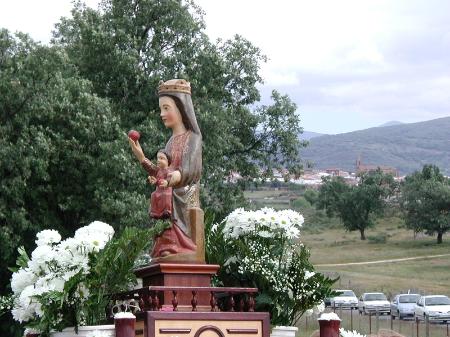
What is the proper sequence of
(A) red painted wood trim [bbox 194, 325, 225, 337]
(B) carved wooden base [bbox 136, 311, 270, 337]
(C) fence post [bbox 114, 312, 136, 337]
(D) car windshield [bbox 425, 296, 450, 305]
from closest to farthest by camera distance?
1. (C) fence post [bbox 114, 312, 136, 337]
2. (B) carved wooden base [bbox 136, 311, 270, 337]
3. (A) red painted wood trim [bbox 194, 325, 225, 337]
4. (D) car windshield [bbox 425, 296, 450, 305]

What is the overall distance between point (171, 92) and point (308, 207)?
350 feet

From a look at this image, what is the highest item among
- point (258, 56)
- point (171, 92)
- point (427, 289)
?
point (258, 56)

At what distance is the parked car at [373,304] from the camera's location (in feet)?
149

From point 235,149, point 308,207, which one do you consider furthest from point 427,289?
point 308,207

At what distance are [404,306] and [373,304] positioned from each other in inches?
85.9

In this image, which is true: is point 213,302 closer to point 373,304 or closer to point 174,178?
point 174,178

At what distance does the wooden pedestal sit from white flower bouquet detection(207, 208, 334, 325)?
1145mm

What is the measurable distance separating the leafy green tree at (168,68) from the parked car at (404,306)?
8407 mm

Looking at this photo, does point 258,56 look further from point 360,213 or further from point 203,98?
point 360,213

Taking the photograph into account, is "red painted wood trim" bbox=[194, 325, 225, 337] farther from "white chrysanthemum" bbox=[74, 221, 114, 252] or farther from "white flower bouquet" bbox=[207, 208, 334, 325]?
"white chrysanthemum" bbox=[74, 221, 114, 252]

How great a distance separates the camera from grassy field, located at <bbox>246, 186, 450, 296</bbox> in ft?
202

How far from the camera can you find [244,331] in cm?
1540

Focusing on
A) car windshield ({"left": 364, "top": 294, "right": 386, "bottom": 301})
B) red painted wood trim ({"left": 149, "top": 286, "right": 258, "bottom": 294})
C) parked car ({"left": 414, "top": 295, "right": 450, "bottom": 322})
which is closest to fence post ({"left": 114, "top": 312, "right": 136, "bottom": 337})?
red painted wood trim ({"left": 149, "top": 286, "right": 258, "bottom": 294})

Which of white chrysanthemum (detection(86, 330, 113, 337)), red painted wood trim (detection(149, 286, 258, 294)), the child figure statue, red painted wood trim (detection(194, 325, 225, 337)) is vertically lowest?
red painted wood trim (detection(194, 325, 225, 337))
